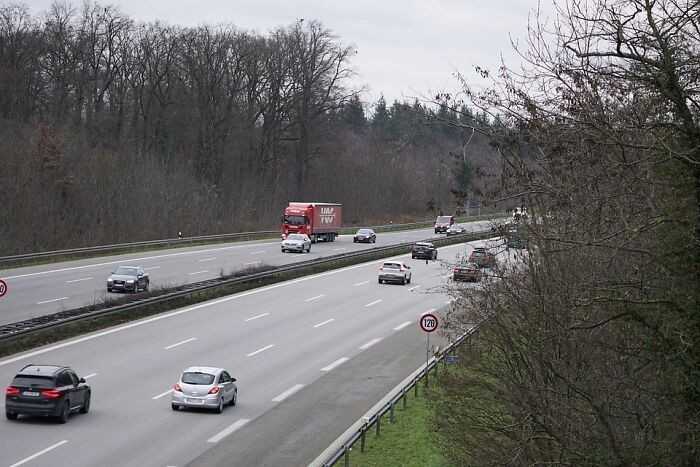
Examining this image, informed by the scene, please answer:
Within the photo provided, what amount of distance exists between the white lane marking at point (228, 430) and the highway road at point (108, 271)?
816 cm

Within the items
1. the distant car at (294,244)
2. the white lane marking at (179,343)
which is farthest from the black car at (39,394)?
the distant car at (294,244)

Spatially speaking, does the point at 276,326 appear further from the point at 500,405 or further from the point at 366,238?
the point at 366,238

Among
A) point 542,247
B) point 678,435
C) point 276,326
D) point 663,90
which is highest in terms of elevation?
point 663,90

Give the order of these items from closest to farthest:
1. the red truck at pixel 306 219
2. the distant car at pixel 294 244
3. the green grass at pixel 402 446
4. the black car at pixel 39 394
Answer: the green grass at pixel 402 446 → the black car at pixel 39 394 → the distant car at pixel 294 244 → the red truck at pixel 306 219

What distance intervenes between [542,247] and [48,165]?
59397 mm

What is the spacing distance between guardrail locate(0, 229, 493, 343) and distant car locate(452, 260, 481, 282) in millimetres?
645

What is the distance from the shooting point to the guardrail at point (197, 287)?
30267 mm

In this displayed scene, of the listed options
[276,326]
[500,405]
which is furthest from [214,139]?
[500,405]

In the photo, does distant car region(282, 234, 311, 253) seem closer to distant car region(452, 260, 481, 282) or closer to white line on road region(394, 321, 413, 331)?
white line on road region(394, 321, 413, 331)

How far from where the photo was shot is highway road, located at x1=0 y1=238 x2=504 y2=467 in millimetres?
20484

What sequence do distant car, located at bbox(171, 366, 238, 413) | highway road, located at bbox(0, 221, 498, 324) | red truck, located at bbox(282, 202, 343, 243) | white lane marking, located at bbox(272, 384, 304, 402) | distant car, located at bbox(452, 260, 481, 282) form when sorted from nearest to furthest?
1. distant car, located at bbox(452, 260, 481, 282)
2. distant car, located at bbox(171, 366, 238, 413)
3. white lane marking, located at bbox(272, 384, 304, 402)
4. highway road, located at bbox(0, 221, 498, 324)
5. red truck, located at bbox(282, 202, 343, 243)

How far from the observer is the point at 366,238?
76.2m

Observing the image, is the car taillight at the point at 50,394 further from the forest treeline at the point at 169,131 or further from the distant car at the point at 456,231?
the forest treeline at the point at 169,131

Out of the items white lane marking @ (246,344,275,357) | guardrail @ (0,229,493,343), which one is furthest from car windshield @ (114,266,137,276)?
white lane marking @ (246,344,275,357)
